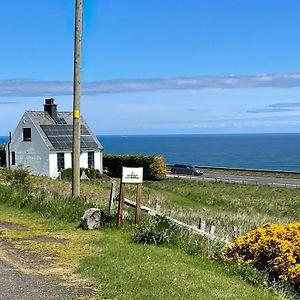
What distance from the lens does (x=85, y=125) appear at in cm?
5653

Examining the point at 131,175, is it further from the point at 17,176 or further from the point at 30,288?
the point at 17,176

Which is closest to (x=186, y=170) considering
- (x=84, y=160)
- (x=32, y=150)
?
(x=84, y=160)

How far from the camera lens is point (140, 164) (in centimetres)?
5778

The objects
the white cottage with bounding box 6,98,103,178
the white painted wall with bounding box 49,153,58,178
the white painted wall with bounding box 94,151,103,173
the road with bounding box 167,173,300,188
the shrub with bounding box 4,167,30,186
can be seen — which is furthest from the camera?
the white painted wall with bounding box 94,151,103,173

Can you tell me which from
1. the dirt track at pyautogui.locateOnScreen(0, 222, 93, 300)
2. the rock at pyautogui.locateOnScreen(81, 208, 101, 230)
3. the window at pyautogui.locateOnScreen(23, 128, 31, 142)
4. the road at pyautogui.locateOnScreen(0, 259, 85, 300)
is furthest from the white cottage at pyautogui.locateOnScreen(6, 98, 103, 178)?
the road at pyautogui.locateOnScreen(0, 259, 85, 300)

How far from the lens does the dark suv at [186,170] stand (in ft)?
218

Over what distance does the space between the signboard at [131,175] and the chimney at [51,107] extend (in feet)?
142

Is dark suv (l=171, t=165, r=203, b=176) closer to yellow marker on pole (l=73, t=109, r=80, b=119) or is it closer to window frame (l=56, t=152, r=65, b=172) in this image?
window frame (l=56, t=152, r=65, b=172)

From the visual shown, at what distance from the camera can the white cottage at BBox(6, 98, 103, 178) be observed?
51.4 meters

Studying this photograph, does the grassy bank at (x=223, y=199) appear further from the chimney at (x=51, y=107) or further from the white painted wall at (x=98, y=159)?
the chimney at (x=51, y=107)

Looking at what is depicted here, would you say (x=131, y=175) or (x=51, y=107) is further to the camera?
(x=51, y=107)

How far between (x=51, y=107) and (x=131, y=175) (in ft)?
142

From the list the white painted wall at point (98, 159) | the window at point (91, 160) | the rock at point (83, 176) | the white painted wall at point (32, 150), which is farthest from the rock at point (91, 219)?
the white painted wall at point (98, 159)

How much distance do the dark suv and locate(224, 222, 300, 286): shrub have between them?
55.8m
